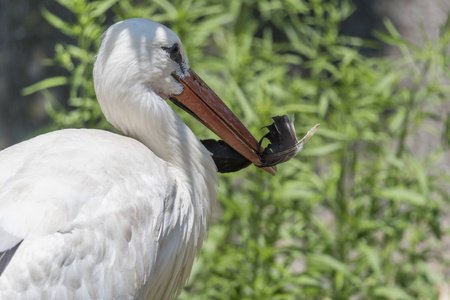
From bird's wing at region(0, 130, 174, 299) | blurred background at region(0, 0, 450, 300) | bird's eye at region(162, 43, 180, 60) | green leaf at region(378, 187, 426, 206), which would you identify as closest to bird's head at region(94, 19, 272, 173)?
bird's eye at region(162, 43, 180, 60)

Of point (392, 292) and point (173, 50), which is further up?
point (173, 50)

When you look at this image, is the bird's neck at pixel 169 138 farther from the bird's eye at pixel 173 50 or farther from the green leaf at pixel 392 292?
the green leaf at pixel 392 292

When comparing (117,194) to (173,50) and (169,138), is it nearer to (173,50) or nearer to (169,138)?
(169,138)

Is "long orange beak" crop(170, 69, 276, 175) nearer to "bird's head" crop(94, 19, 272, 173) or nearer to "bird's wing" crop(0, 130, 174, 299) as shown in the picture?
"bird's head" crop(94, 19, 272, 173)

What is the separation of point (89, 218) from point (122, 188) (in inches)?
7.0

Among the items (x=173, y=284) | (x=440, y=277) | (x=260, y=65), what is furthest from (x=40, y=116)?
(x=440, y=277)

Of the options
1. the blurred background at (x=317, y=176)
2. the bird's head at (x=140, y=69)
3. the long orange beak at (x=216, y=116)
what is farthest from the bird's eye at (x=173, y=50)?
the blurred background at (x=317, y=176)

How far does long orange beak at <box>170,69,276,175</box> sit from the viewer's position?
2777mm

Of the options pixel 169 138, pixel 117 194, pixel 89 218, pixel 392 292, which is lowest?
pixel 89 218

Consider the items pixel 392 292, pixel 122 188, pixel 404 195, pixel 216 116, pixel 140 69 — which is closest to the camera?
pixel 122 188

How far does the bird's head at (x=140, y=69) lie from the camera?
2.54m

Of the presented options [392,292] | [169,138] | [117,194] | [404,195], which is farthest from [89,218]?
[392,292]

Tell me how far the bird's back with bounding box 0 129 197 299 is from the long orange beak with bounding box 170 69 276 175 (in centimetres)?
32

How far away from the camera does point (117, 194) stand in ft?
7.86
